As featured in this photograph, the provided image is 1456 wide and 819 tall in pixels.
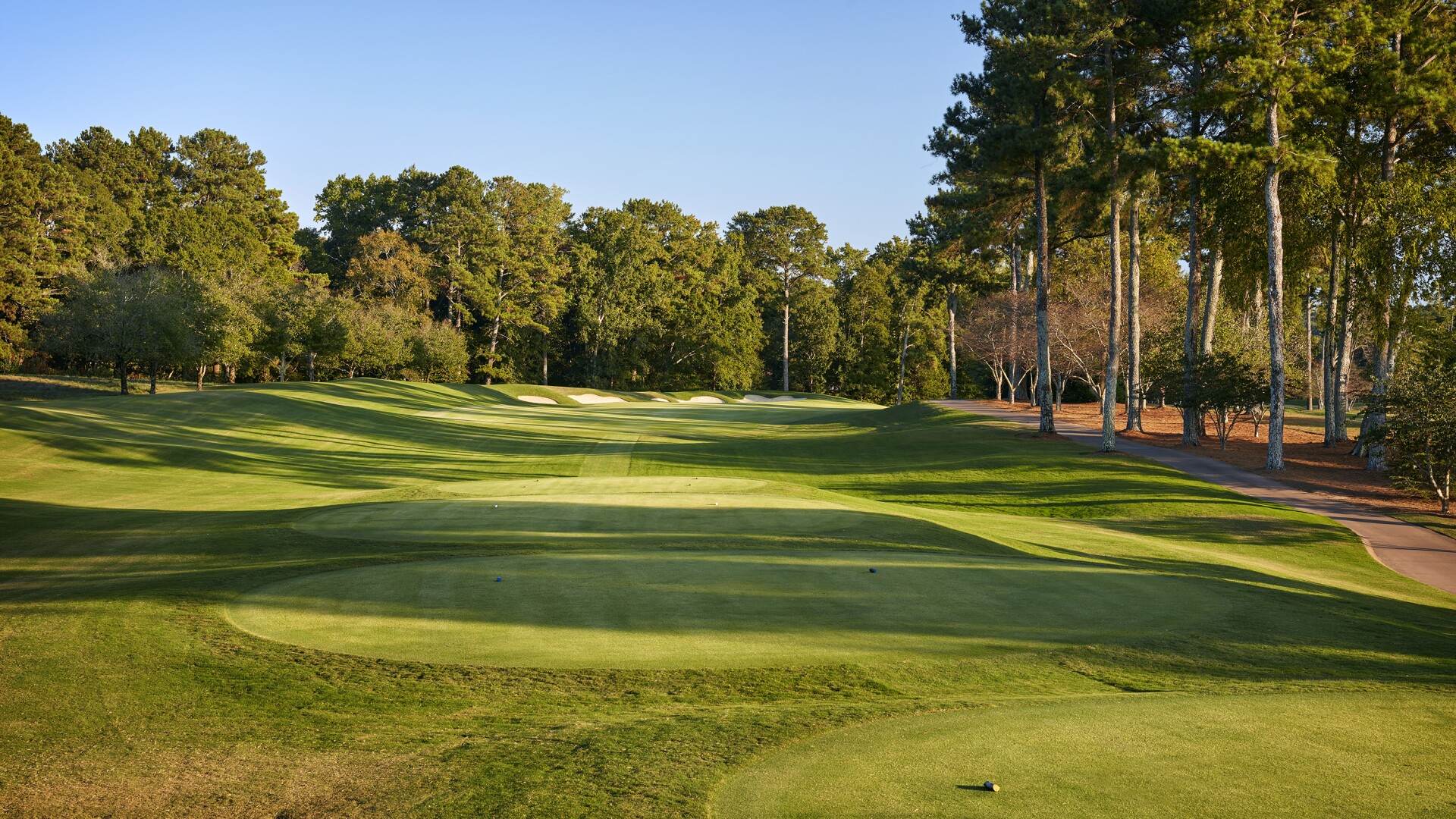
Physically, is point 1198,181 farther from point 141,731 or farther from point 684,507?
point 141,731

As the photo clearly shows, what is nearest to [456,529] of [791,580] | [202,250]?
[791,580]

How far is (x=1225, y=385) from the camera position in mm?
26406

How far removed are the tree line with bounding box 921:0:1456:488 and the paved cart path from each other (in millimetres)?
1613

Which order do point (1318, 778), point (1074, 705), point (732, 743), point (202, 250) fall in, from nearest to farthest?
point (1318, 778), point (732, 743), point (1074, 705), point (202, 250)

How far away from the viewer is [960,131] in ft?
112

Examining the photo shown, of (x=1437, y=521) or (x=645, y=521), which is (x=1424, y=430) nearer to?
(x=1437, y=521)

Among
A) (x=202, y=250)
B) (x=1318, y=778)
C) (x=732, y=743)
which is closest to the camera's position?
(x=1318, y=778)

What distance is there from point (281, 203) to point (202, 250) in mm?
15908

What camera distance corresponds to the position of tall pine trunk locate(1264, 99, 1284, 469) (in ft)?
79.7

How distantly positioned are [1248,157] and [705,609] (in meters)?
24.0

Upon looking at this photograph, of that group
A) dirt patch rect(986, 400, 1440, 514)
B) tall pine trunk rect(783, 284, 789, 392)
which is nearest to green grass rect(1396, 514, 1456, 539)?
dirt patch rect(986, 400, 1440, 514)

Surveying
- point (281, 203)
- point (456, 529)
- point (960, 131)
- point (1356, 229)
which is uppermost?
point (281, 203)

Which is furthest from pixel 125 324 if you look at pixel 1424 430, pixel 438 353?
pixel 1424 430

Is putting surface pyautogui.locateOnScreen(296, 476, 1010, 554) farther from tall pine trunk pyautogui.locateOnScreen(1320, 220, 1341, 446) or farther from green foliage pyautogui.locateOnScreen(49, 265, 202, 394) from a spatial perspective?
green foliage pyautogui.locateOnScreen(49, 265, 202, 394)
